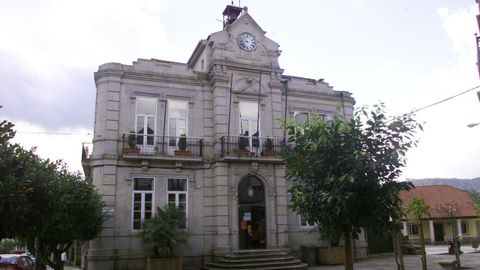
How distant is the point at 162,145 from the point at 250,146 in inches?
164

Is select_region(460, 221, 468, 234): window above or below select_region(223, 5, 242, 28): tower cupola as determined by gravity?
below

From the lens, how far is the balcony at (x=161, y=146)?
64.3 feet

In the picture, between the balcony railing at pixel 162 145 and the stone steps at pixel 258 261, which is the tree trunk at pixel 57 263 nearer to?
the balcony railing at pixel 162 145

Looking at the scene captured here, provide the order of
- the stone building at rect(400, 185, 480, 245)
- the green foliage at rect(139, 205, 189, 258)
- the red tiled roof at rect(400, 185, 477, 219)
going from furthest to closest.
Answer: the stone building at rect(400, 185, 480, 245) < the red tiled roof at rect(400, 185, 477, 219) < the green foliage at rect(139, 205, 189, 258)

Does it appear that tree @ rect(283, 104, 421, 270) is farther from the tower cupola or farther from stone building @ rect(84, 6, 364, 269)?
the tower cupola

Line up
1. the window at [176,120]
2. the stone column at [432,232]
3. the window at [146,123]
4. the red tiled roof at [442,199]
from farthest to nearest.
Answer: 1. the stone column at [432,232]
2. the red tiled roof at [442,199]
3. the window at [176,120]
4. the window at [146,123]

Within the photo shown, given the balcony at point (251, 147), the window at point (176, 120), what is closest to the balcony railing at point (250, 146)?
the balcony at point (251, 147)

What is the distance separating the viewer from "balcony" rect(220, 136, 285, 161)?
20.7m

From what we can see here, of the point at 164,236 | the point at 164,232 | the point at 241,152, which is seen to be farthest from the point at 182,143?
the point at 164,236

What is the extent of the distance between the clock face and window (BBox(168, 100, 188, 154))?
411cm

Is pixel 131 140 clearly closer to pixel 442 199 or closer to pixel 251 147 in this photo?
pixel 251 147

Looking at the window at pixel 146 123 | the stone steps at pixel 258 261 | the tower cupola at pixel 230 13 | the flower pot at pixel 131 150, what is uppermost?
the tower cupola at pixel 230 13

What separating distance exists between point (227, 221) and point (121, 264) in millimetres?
4816

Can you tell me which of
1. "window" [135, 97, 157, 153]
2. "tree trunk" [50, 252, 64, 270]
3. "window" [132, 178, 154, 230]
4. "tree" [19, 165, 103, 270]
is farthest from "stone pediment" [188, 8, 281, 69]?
"tree trunk" [50, 252, 64, 270]
